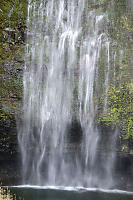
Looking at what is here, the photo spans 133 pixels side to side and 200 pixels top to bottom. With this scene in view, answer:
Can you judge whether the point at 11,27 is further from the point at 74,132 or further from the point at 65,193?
the point at 65,193

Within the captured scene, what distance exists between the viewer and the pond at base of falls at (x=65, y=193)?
12.0 m

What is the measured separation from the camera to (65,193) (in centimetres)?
1302

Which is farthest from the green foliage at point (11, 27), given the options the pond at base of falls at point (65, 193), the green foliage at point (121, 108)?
the pond at base of falls at point (65, 193)

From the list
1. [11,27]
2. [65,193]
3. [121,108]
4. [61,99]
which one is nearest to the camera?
[65,193]

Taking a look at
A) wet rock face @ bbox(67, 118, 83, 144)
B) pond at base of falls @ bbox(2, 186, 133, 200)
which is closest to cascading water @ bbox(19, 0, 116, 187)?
wet rock face @ bbox(67, 118, 83, 144)

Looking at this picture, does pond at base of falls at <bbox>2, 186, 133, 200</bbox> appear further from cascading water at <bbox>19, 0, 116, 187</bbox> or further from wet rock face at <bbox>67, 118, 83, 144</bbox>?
wet rock face at <bbox>67, 118, 83, 144</bbox>

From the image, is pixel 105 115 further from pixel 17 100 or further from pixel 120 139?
pixel 17 100

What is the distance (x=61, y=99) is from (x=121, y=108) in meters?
3.62

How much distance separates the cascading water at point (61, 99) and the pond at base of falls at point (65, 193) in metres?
1.13

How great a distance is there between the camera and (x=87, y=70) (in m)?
15.2

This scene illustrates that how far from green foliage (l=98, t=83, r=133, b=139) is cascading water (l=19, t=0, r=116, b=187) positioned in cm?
102

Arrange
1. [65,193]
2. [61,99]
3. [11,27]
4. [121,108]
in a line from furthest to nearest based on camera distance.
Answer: [61,99] < [11,27] < [121,108] < [65,193]

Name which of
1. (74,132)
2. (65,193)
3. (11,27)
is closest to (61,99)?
(74,132)

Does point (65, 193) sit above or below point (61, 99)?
below
